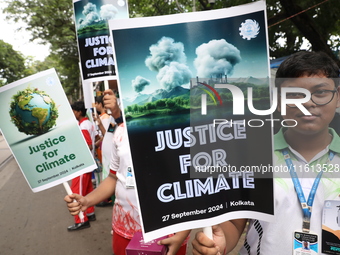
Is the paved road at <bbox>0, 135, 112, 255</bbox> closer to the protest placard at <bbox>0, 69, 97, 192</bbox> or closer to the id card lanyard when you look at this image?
the protest placard at <bbox>0, 69, 97, 192</bbox>

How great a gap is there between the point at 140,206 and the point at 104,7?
8.60 feet

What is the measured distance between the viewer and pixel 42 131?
89.7 inches

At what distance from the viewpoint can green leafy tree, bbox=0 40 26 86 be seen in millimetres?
29719

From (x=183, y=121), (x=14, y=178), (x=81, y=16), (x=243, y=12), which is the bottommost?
(x=14, y=178)

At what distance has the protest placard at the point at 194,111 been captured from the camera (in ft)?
3.75

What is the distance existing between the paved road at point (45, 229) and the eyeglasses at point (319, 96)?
2.87 meters

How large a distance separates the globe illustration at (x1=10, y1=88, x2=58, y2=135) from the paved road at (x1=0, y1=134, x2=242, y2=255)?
2.34 meters

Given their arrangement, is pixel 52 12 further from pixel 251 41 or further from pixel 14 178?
pixel 251 41

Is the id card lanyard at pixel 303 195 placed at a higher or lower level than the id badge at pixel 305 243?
higher

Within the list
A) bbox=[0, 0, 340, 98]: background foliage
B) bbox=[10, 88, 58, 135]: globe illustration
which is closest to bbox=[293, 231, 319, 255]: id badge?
bbox=[10, 88, 58, 135]: globe illustration

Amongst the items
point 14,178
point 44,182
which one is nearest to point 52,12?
point 14,178

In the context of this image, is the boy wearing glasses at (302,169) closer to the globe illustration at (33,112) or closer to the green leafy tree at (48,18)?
the globe illustration at (33,112)

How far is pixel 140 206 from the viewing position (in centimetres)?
116

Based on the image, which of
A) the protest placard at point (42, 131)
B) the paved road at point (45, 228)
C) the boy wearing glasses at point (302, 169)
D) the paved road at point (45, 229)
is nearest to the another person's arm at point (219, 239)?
the boy wearing glasses at point (302, 169)
